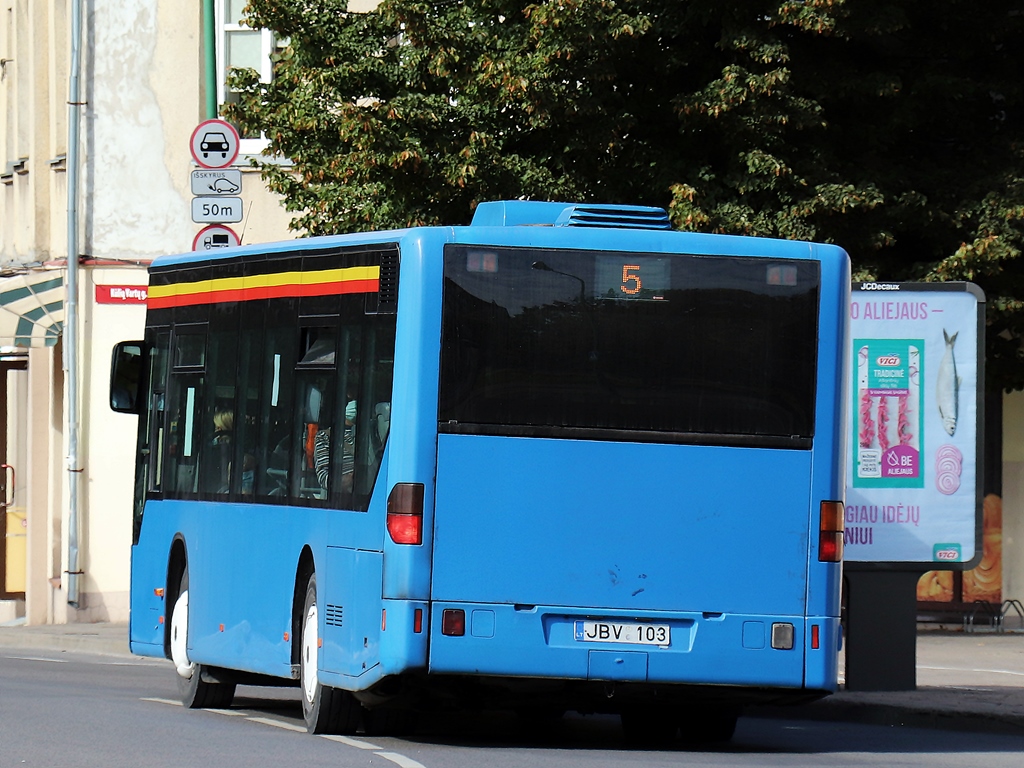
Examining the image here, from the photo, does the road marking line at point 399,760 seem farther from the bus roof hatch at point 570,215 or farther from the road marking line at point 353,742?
the bus roof hatch at point 570,215

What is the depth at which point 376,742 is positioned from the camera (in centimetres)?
1190

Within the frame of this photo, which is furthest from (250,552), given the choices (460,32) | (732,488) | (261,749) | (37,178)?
(37,178)

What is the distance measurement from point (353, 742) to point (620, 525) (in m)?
1.85

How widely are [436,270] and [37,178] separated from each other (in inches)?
735

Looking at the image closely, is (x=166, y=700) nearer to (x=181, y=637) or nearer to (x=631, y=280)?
A: (x=181, y=637)

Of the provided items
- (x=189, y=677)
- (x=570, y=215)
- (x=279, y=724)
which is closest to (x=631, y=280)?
(x=570, y=215)

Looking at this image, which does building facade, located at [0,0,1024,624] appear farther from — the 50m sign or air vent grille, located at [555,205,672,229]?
air vent grille, located at [555,205,672,229]

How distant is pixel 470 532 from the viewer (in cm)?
1130

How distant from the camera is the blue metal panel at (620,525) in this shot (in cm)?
1129

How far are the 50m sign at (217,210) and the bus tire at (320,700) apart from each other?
788 cm

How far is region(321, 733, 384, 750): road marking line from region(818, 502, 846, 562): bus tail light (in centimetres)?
250

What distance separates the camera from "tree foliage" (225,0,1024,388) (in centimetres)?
1902

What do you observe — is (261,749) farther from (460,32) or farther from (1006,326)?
(1006,326)

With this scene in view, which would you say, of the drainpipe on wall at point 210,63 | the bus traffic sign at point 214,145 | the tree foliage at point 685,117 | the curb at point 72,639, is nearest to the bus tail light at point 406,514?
the tree foliage at point 685,117
